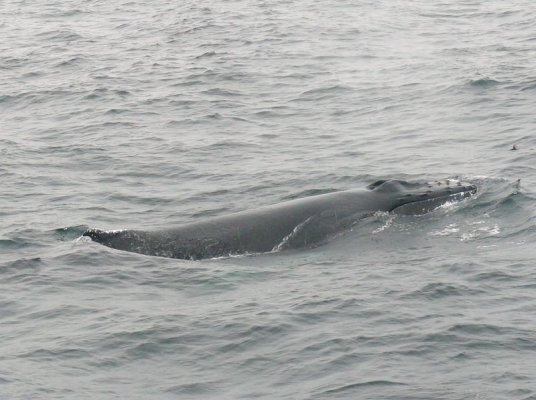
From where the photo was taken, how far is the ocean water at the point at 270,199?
14648 millimetres

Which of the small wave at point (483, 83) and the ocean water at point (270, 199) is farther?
the small wave at point (483, 83)

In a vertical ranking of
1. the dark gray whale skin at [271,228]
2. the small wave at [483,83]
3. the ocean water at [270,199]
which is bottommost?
the small wave at [483,83]

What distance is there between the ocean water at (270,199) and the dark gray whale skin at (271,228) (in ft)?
0.79

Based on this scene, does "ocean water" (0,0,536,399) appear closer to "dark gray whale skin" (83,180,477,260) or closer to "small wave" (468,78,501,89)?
"small wave" (468,78,501,89)

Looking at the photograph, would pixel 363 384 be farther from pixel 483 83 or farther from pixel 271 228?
pixel 483 83

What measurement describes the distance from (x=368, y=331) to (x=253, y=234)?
4.12 meters

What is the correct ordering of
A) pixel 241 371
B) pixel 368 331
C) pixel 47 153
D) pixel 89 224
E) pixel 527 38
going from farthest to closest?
1. pixel 527 38
2. pixel 47 153
3. pixel 89 224
4. pixel 368 331
5. pixel 241 371

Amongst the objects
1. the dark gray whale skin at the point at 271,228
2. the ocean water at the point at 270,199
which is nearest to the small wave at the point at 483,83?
the ocean water at the point at 270,199

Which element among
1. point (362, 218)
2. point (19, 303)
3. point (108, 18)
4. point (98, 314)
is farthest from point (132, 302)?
point (108, 18)

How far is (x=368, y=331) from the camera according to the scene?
50.7 ft

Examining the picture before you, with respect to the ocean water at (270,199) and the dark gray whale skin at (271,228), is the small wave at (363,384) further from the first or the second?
the dark gray whale skin at (271,228)

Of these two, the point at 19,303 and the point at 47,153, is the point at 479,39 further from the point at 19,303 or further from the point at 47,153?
the point at 19,303

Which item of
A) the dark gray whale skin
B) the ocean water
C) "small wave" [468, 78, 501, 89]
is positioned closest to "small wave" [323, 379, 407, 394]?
the ocean water

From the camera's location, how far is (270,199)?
22703 mm
